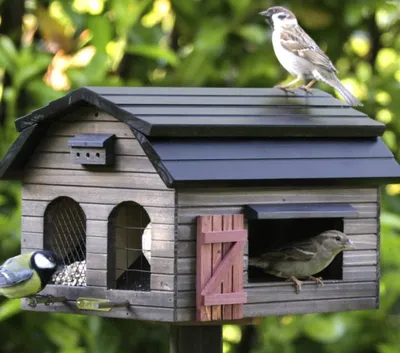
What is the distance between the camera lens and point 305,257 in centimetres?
441

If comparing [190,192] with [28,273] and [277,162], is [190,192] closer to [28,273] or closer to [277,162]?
[277,162]

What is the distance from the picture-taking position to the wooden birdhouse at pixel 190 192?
4035 mm

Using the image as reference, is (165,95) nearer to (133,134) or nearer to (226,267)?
(133,134)

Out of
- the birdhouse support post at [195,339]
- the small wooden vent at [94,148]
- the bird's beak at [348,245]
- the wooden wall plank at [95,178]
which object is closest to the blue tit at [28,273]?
the wooden wall plank at [95,178]

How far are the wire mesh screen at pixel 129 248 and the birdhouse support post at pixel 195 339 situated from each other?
0.22m

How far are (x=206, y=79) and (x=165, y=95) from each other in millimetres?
2192

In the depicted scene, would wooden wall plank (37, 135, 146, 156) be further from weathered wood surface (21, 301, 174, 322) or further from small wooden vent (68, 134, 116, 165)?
weathered wood surface (21, 301, 174, 322)

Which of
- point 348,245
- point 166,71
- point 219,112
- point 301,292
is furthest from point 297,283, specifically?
point 166,71

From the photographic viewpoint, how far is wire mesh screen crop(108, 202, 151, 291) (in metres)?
4.30

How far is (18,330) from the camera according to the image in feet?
20.4

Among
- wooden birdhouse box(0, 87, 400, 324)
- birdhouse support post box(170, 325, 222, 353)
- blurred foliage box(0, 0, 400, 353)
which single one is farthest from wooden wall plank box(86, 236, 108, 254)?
blurred foliage box(0, 0, 400, 353)

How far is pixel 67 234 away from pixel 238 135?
941 mm

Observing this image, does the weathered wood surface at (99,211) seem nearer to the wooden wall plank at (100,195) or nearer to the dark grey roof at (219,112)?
the wooden wall plank at (100,195)

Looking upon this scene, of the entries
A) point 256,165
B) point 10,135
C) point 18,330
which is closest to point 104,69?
point 10,135
